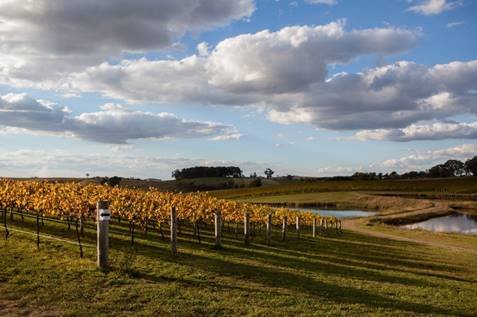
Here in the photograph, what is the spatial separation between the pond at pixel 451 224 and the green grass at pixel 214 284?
137 ft

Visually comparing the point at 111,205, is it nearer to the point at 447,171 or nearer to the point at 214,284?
the point at 214,284

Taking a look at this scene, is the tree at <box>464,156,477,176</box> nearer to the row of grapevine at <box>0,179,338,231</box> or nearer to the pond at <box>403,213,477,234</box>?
the pond at <box>403,213,477,234</box>

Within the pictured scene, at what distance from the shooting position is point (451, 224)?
6594cm

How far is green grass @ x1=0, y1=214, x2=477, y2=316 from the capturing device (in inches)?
424

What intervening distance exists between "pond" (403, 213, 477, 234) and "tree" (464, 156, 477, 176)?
337 ft

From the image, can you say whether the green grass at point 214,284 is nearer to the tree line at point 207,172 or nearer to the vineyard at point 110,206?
the vineyard at point 110,206

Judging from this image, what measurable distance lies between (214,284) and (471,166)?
180m

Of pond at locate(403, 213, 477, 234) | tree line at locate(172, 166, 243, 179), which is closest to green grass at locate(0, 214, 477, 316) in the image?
pond at locate(403, 213, 477, 234)

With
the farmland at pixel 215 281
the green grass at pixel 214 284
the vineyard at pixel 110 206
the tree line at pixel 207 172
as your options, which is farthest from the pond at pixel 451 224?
the tree line at pixel 207 172

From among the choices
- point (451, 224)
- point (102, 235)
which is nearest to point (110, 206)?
point (102, 235)

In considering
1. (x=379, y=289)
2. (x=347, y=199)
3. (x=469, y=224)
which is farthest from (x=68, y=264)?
(x=347, y=199)

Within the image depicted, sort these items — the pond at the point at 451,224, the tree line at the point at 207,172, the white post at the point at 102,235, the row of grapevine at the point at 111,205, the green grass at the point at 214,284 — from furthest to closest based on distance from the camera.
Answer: the tree line at the point at 207,172, the pond at the point at 451,224, the row of grapevine at the point at 111,205, the white post at the point at 102,235, the green grass at the point at 214,284

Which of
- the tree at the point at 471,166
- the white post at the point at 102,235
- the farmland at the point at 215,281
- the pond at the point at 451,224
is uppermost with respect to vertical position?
the tree at the point at 471,166

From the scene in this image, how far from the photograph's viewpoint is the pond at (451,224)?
5909 cm
